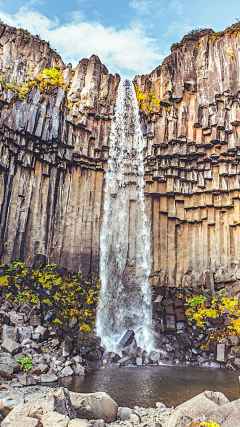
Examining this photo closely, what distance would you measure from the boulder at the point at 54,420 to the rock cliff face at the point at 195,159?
15.4 metres

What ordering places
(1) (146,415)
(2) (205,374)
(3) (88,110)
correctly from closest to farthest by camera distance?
(1) (146,415), (2) (205,374), (3) (88,110)

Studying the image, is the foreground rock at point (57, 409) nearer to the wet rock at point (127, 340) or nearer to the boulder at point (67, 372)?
the boulder at point (67, 372)

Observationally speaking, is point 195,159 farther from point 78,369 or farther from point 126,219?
point 78,369

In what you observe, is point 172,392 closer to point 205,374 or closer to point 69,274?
point 205,374

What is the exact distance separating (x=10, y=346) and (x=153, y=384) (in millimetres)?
4837

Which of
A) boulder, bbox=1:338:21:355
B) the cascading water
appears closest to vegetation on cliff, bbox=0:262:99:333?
the cascading water

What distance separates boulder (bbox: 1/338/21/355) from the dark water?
1902 mm

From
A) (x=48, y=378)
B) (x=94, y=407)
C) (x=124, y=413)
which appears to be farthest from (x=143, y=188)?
(x=94, y=407)

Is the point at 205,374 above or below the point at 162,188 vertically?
below

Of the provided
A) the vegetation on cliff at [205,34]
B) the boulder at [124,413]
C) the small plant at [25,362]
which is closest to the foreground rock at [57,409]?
the boulder at [124,413]

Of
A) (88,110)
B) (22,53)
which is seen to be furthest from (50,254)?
(22,53)

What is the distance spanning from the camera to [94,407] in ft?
22.5

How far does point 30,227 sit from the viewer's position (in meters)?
18.5

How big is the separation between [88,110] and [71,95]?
1.45m
